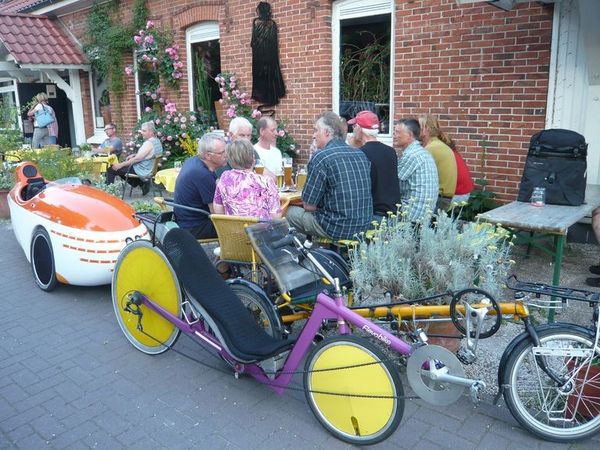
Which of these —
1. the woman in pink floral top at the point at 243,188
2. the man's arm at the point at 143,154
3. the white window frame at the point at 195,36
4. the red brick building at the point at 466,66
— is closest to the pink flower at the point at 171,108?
the white window frame at the point at 195,36

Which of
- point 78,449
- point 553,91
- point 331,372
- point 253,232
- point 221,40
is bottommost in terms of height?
point 78,449

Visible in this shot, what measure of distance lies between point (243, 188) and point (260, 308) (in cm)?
107

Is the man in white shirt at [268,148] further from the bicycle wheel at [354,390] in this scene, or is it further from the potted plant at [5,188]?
the potted plant at [5,188]

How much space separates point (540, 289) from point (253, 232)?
1549 mm

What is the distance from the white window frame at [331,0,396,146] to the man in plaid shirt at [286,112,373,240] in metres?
2.94

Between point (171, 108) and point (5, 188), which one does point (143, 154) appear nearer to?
point (171, 108)

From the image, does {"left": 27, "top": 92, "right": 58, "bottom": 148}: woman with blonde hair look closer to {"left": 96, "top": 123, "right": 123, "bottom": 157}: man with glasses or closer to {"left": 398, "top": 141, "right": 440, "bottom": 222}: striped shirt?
{"left": 96, "top": 123, "right": 123, "bottom": 157}: man with glasses

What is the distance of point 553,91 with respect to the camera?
5.43 metres

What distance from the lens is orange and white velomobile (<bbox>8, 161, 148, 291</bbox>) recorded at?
4.53 meters

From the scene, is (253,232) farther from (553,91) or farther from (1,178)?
(1,178)

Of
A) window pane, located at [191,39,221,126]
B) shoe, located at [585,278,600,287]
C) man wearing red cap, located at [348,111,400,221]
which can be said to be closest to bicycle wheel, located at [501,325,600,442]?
man wearing red cap, located at [348,111,400,221]

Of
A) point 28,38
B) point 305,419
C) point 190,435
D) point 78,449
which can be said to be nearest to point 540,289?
point 305,419

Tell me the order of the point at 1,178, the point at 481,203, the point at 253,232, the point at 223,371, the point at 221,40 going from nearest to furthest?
the point at 253,232
the point at 223,371
the point at 481,203
the point at 1,178
the point at 221,40

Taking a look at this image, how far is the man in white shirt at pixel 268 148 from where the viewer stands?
593 centimetres
